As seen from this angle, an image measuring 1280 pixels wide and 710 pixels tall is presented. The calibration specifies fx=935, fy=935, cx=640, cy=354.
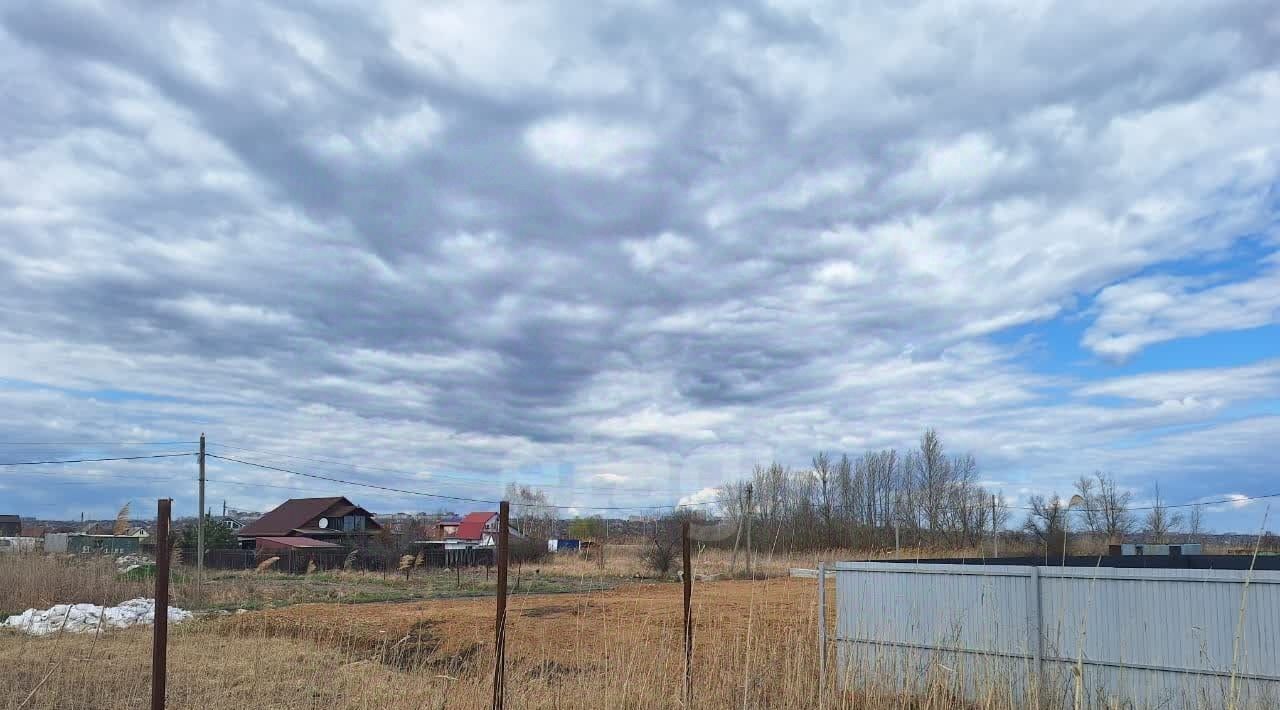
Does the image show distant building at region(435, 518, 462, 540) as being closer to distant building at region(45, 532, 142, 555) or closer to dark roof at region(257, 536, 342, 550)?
dark roof at region(257, 536, 342, 550)

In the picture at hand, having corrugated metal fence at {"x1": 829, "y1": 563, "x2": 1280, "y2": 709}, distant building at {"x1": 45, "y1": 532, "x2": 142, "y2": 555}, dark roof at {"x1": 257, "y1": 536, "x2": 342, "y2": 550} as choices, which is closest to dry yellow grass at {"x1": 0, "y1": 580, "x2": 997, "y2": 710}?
corrugated metal fence at {"x1": 829, "y1": 563, "x2": 1280, "y2": 709}

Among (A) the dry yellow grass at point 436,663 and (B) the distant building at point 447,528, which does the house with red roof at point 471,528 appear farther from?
(A) the dry yellow grass at point 436,663

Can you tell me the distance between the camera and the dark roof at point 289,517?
6291cm

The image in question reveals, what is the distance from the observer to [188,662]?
13.5 metres

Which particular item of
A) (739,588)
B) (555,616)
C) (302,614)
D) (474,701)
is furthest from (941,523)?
(474,701)

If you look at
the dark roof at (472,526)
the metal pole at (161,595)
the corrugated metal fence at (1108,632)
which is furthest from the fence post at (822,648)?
the dark roof at (472,526)

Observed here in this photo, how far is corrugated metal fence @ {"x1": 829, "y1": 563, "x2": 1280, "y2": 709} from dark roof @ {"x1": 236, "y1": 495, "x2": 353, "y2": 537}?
5721 centimetres

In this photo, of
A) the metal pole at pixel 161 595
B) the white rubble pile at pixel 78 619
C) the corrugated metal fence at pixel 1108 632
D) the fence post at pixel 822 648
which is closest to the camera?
the metal pole at pixel 161 595

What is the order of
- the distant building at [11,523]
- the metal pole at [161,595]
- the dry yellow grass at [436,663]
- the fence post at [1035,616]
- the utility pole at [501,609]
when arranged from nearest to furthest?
the metal pole at [161,595]
the utility pole at [501,609]
the dry yellow grass at [436,663]
the fence post at [1035,616]
the distant building at [11,523]

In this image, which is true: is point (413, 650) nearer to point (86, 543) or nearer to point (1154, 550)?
point (1154, 550)

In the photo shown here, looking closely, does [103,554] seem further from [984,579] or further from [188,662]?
[984,579]

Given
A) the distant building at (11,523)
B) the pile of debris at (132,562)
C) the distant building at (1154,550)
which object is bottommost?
the distant building at (11,523)

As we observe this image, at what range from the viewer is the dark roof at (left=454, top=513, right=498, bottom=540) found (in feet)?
231

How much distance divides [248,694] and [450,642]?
6.83m
